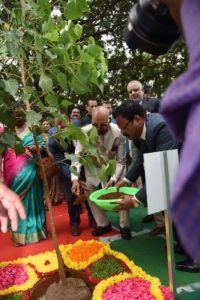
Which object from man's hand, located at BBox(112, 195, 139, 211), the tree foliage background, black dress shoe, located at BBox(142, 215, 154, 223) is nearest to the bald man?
black dress shoe, located at BBox(142, 215, 154, 223)

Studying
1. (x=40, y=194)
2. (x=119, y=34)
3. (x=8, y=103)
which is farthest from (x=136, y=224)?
(x=119, y=34)

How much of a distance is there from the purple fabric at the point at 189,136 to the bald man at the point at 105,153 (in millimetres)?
3164

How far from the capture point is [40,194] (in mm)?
3895

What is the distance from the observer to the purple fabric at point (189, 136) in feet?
1.16

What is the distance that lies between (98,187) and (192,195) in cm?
370

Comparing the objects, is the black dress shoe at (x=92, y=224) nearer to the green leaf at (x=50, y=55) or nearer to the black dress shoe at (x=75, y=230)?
the black dress shoe at (x=75, y=230)

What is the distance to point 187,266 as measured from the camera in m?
2.76

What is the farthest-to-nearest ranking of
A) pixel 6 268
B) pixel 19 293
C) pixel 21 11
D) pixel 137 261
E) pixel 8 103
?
1. pixel 137 261
2. pixel 6 268
3. pixel 19 293
4. pixel 8 103
5. pixel 21 11

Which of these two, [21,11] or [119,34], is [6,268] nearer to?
[21,11]

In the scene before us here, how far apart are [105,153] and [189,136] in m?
3.46

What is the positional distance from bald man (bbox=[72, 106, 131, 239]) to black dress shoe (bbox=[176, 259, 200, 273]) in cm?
94

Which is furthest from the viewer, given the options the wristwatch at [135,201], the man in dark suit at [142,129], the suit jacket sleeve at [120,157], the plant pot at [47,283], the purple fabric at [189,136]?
the suit jacket sleeve at [120,157]

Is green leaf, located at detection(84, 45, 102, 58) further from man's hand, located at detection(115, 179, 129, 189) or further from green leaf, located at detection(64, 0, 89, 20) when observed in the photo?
man's hand, located at detection(115, 179, 129, 189)

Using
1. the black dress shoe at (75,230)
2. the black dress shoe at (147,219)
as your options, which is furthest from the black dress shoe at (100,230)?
the black dress shoe at (147,219)
